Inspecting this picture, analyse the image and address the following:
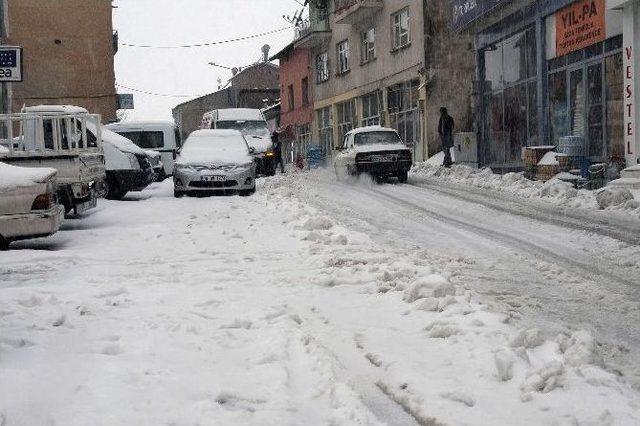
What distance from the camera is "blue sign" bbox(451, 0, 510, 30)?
2019cm

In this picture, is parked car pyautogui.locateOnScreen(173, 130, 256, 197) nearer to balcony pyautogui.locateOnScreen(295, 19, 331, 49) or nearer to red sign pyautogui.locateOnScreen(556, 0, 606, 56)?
red sign pyautogui.locateOnScreen(556, 0, 606, 56)

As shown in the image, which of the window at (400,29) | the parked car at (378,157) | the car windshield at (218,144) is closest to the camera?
the car windshield at (218,144)

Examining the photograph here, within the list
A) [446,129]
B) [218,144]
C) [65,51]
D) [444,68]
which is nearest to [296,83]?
[65,51]

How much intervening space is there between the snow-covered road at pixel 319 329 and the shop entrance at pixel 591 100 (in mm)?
7617

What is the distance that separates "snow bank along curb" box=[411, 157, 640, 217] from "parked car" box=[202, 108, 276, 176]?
6.24 metres

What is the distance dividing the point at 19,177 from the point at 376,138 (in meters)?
13.7

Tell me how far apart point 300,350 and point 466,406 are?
1.18 metres

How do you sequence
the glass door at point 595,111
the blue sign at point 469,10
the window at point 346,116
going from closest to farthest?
the glass door at point 595,111 → the blue sign at point 469,10 → the window at point 346,116

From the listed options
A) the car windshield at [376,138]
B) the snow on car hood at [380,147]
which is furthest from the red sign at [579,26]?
the car windshield at [376,138]

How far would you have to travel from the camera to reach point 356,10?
32031 millimetres

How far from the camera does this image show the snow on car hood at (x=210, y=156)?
15914 mm

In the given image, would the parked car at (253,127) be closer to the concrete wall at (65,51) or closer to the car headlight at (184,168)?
the car headlight at (184,168)

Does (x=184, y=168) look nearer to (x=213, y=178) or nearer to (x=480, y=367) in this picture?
(x=213, y=178)

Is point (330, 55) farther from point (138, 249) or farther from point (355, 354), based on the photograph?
point (355, 354)
